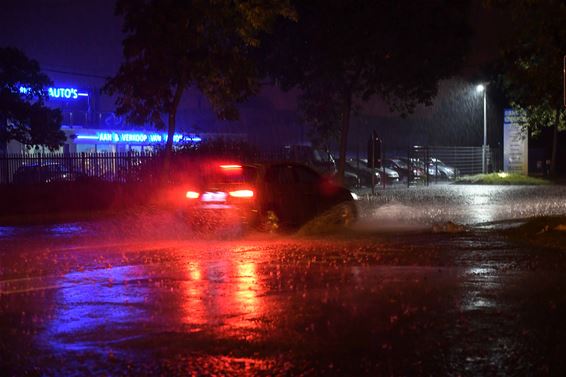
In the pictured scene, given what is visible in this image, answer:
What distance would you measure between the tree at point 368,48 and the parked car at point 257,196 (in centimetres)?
1489

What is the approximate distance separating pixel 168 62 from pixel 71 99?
1056 inches

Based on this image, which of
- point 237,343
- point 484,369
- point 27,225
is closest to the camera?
point 484,369

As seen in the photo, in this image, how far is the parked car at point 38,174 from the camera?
2680 centimetres

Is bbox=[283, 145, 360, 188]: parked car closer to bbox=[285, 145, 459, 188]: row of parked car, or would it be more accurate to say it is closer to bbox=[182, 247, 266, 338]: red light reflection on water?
bbox=[285, 145, 459, 188]: row of parked car

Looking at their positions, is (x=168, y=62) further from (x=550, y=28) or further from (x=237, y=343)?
(x=237, y=343)

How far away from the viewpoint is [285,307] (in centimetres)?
858

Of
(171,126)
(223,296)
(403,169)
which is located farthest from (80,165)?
(403,169)

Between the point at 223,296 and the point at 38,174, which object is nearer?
the point at 223,296

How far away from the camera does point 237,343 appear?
7.02 meters

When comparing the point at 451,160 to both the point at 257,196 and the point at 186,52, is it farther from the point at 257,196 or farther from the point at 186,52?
the point at 257,196

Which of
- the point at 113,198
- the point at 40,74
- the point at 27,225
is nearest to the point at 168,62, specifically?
the point at 113,198

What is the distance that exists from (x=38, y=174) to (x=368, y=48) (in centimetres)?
1367

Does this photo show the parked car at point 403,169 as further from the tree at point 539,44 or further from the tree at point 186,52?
the tree at point 539,44

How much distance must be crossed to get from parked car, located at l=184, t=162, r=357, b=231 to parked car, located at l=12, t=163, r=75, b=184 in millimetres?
11794
